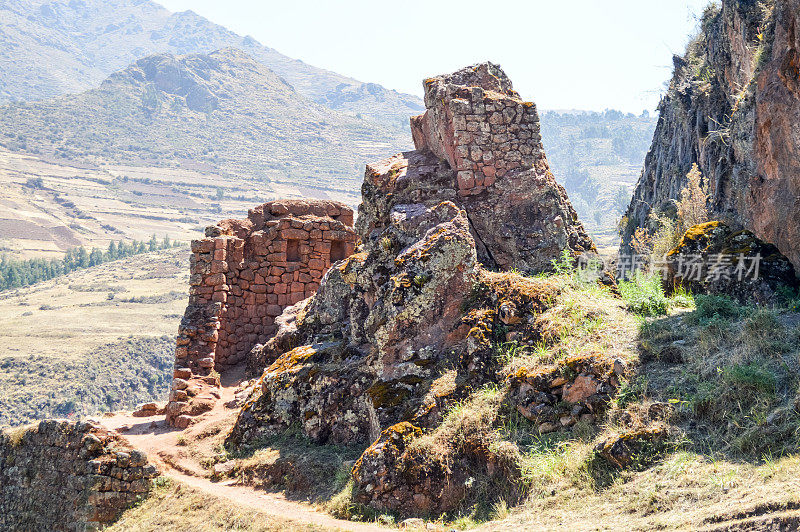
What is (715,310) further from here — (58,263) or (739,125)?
(58,263)

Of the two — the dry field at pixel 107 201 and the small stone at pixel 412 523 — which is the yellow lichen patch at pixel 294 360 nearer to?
the small stone at pixel 412 523

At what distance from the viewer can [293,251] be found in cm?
1580

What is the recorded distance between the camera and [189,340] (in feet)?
46.4

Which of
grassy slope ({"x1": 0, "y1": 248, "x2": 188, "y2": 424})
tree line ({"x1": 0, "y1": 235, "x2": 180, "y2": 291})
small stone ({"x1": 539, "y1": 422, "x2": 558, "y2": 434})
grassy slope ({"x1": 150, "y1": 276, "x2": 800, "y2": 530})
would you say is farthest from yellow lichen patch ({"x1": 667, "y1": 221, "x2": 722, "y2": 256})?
tree line ({"x1": 0, "y1": 235, "x2": 180, "y2": 291})

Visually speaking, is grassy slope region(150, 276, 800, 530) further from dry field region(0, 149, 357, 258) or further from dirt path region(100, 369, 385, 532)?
dry field region(0, 149, 357, 258)

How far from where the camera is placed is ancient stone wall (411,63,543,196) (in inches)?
449

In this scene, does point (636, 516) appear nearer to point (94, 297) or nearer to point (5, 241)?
point (94, 297)

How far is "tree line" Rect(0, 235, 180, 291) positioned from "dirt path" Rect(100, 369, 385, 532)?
94515mm

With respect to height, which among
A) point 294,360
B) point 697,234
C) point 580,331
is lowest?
point 294,360

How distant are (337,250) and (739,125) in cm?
817

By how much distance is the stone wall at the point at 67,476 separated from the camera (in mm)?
9508

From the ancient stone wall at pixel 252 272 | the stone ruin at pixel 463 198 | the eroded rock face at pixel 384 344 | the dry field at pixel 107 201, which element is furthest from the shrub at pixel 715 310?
the dry field at pixel 107 201

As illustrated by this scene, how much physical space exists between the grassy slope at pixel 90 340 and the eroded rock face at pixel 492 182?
39.7 m

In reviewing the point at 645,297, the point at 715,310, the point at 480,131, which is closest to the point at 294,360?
the point at 480,131
